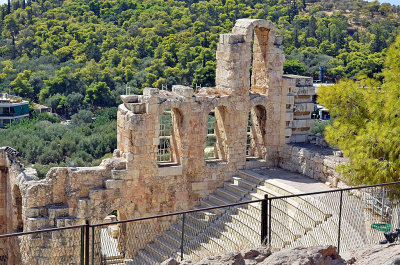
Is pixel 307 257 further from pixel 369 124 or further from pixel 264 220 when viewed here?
pixel 369 124

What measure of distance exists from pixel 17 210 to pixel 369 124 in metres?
10.8

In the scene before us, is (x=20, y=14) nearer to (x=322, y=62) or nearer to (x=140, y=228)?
(x=322, y=62)

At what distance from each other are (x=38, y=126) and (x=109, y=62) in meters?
16.2

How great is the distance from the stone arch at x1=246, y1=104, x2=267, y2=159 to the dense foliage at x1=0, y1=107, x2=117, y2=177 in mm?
16889

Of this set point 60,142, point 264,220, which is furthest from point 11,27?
point 264,220

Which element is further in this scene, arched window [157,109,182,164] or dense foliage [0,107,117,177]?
dense foliage [0,107,117,177]

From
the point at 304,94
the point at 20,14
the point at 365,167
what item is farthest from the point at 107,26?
the point at 365,167

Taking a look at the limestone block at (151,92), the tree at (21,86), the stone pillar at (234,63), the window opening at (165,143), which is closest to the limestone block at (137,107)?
the limestone block at (151,92)

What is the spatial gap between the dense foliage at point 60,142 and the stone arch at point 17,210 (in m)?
15.2

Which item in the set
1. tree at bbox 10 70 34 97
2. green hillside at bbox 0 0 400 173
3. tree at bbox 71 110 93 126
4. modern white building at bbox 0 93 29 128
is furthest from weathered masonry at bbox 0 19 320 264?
tree at bbox 10 70 34 97

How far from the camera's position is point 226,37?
20.2m

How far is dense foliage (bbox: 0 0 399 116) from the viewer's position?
5841 centimetres

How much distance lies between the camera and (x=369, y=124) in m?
16.1

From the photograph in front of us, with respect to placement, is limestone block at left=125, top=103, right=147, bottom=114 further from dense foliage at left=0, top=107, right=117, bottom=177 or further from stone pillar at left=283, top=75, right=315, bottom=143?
dense foliage at left=0, top=107, right=117, bottom=177
